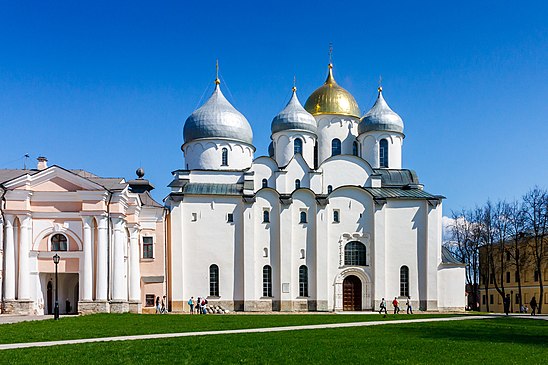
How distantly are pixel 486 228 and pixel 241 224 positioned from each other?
22958 millimetres

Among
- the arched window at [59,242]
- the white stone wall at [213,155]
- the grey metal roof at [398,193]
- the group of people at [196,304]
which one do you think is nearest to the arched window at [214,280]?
the group of people at [196,304]

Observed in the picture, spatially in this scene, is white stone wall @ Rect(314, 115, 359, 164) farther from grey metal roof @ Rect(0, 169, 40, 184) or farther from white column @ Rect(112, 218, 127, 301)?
grey metal roof @ Rect(0, 169, 40, 184)

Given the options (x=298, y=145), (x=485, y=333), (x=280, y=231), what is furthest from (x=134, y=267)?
(x=485, y=333)

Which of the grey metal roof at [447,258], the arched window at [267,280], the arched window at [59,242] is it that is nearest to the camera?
the arched window at [59,242]

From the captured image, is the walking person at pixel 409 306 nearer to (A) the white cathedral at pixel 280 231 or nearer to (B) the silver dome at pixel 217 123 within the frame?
(A) the white cathedral at pixel 280 231

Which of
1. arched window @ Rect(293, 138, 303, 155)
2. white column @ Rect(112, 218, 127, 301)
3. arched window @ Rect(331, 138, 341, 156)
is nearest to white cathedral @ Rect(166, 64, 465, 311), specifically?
arched window @ Rect(293, 138, 303, 155)

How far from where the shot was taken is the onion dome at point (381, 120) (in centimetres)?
4806

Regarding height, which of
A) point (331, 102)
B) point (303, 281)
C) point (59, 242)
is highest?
point (331, 102)

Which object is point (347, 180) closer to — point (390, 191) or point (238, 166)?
point (390, 191)

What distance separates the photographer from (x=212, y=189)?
144 feet

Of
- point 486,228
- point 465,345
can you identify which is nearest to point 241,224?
point 486,228

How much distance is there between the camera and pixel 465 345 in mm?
17016

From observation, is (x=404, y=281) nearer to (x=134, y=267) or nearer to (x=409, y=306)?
(x=409, y=306)

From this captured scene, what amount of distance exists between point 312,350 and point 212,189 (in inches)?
1149
